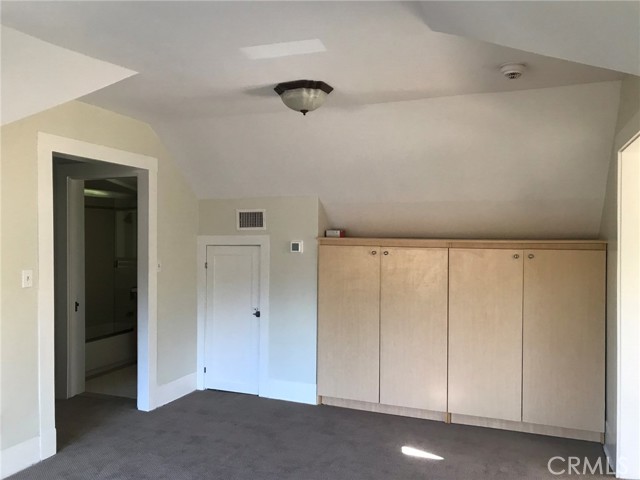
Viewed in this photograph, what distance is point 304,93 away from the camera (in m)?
3.19

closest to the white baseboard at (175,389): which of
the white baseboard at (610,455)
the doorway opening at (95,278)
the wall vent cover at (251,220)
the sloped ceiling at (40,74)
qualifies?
the doorway opening at (95,278)

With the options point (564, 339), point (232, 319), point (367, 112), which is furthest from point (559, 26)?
point (232, 319)

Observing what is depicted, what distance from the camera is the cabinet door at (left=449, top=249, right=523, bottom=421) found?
405cm

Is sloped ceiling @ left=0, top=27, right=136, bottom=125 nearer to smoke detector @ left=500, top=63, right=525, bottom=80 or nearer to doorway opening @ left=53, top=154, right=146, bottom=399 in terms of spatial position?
doorway opening @ left=53, top=154, right=146, bottom=399

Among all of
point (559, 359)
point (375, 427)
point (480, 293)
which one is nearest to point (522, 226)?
point (480, 293)

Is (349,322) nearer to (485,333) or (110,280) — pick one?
(485,333)

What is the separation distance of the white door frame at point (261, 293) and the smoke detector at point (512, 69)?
2813 millimetres

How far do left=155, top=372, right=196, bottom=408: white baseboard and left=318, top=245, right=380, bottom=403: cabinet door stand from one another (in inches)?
55.7

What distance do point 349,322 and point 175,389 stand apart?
190 cm

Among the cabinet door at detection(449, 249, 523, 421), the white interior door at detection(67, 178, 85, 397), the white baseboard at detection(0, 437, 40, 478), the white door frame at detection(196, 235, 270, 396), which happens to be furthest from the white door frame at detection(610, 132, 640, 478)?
the white interior door at detection(67, 178, 85, 397)

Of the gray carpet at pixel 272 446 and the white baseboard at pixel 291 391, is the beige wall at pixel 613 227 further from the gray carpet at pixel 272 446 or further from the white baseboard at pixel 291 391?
the white baseboard at pixel 291 391

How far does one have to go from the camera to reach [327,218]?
4957 millimetres

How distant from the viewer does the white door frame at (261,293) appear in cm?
489

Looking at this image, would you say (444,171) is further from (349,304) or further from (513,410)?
(513,410)
